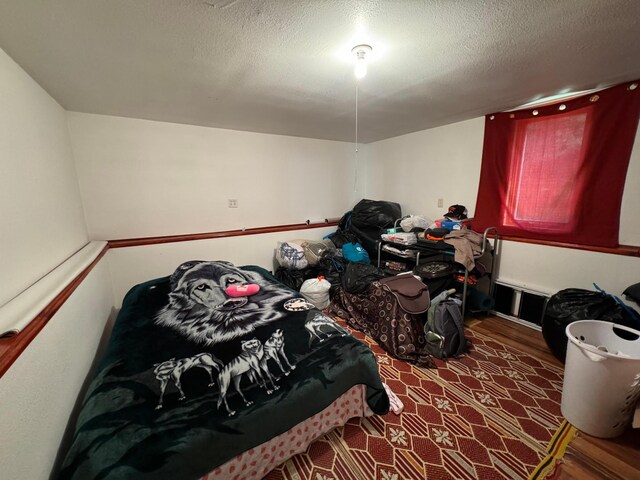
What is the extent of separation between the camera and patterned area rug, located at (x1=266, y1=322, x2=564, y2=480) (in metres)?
1.24

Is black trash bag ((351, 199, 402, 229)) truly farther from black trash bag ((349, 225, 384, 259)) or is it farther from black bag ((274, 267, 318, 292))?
black bag ((274, 267, 318, 292))

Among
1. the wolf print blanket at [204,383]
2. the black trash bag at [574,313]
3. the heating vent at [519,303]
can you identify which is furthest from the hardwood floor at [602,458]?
the heating vent at [519,303]

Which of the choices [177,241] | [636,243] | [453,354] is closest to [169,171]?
[177,241]

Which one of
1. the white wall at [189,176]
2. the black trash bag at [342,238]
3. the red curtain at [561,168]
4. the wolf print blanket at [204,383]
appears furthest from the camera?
the black trash bag at [342,238]

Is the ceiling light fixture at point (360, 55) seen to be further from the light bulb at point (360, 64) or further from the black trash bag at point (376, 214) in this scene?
the black trash bag at point (376, 214)

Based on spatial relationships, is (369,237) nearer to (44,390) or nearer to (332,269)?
(332,269)

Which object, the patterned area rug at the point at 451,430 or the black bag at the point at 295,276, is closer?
the patterned area rug at the point at 451,430

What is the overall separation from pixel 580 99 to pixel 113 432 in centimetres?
365

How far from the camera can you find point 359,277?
2.53 m

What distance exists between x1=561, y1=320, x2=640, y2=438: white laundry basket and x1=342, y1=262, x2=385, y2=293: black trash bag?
1421mm

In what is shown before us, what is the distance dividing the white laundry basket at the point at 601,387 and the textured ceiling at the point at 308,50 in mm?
1655

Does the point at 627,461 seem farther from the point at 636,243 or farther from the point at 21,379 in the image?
the point at 21,379

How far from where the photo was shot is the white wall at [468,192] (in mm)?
1983

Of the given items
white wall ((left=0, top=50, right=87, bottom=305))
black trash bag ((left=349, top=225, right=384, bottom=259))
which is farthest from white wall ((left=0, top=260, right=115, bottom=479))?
black trash bag ((left=349, top=225, right=384, bottom=259))
